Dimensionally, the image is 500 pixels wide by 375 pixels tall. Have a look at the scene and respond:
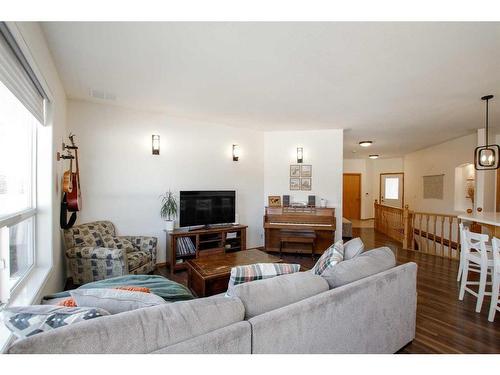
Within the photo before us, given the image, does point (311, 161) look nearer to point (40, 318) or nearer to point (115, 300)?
point (115, 300)

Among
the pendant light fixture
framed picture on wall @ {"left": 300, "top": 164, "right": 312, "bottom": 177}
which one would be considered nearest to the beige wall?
framed picture on wall @ {"left": 300, "top": 164, "right": 312, "bottom": 177}

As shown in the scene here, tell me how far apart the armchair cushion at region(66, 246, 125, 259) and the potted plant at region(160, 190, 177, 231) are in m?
1.08

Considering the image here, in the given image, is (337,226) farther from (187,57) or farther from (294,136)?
(187,57)

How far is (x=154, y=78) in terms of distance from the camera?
262 cm

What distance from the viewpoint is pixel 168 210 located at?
3908mm

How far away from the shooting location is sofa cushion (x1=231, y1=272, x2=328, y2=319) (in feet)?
3.99

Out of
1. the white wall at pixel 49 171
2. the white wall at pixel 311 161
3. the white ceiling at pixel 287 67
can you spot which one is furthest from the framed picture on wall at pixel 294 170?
the white wall at pixel 49 171

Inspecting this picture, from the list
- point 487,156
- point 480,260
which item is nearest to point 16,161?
point 480,260

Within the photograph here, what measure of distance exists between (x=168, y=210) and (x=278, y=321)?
10.2 ft

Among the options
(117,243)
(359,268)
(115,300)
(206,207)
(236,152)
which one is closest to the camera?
(115,300)

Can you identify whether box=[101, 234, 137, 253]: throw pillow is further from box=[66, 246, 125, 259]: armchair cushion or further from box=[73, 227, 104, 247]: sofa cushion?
box=[66, 246, 125, 259]: armchair cushion

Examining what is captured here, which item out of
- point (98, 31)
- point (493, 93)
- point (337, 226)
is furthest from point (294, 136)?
point (98, 31)

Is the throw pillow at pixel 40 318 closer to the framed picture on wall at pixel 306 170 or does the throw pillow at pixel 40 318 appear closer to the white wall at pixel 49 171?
the white wall at pixel 49 171
